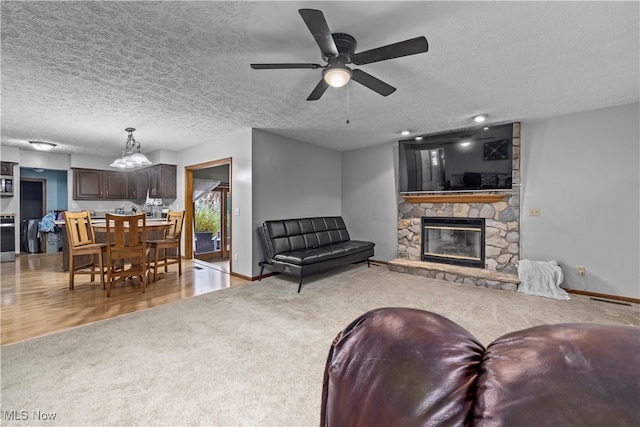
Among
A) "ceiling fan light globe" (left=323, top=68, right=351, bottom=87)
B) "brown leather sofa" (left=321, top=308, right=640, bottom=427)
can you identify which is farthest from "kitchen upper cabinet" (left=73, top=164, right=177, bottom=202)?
"brown leather sofa" (left=321, top=308, right=640, bottom=427)

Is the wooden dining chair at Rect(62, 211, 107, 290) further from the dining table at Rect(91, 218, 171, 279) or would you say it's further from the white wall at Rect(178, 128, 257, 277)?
the white wall at Rect(178, 128, 257, 277)

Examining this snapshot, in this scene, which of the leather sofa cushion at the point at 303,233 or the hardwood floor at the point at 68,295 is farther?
the leather sofa cushion at the point at 303,233

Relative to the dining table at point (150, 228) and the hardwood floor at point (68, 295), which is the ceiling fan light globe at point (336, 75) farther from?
the dining table at point (150, 228)

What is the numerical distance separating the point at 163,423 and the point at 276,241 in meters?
2.93

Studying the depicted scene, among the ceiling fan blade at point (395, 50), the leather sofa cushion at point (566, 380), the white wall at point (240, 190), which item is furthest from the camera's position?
the white wall at point (240, 190)

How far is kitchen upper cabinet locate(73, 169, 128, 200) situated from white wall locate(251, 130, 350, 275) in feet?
16.0

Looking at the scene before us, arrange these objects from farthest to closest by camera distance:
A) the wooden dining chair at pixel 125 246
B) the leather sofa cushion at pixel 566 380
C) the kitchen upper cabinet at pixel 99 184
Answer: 1. the kitchen upper cabinet at pixel 99 184
2. the wooden dining chair at pixel 125 246
3. the leather sofa cushion at pixel 566 380

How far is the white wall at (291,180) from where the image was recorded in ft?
14.8

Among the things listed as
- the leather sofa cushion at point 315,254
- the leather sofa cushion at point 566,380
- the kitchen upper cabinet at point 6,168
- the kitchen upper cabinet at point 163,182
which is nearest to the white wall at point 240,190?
the leather sofa cushion at point 315,254

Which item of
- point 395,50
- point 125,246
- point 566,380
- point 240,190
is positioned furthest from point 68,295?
point 566,380

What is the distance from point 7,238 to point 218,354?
21.6 ft

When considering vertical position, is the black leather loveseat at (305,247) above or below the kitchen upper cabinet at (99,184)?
below

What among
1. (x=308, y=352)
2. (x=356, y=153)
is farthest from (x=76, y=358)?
(x=356, y=153)

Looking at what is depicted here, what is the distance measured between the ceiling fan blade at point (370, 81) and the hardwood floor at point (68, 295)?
323 cm
